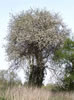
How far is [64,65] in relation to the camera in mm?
23672

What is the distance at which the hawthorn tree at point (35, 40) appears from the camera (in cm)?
2541

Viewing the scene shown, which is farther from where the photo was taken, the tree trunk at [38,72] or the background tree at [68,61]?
the tree trunk at [38,72]

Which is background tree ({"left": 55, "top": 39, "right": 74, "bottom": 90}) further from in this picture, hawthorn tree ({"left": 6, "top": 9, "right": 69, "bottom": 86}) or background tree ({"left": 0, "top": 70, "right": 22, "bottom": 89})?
background tree ({"left": 0, "top": 70, "right": 22, "bottom": 89})

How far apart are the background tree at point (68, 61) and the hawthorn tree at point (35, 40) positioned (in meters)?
2.17

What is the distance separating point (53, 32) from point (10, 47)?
541cm

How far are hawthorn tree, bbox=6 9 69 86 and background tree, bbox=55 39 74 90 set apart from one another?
7.13ft

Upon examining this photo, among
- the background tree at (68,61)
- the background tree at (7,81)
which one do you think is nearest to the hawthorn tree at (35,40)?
the background tree at (68,61)

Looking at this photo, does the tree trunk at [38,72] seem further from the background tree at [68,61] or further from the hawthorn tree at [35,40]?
the background tree at [68,61]

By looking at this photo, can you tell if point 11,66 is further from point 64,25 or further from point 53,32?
point 64,25

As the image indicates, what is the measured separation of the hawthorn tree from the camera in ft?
83.4

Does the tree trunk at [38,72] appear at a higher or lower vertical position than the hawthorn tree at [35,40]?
lower

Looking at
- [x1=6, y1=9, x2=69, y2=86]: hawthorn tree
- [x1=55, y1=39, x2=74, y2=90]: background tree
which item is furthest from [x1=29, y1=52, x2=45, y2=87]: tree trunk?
[x1=55, y1=39, x2=74, y2=90]: background tree

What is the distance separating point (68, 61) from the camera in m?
23.2

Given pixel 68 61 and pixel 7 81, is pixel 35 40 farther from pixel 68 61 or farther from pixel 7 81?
pixel 7 81
